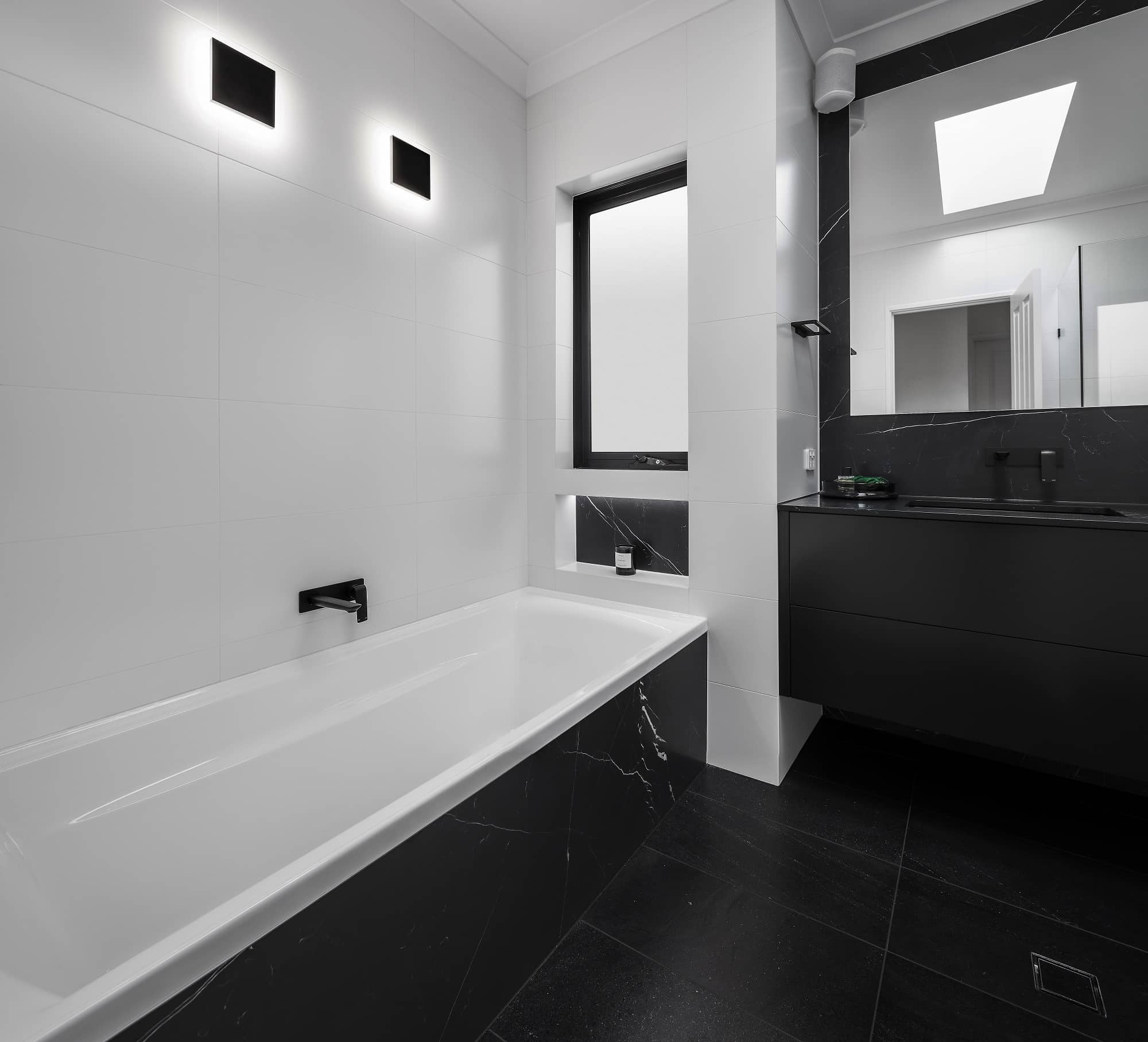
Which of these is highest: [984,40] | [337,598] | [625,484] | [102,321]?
[984,40]

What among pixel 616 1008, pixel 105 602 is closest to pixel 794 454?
pixel 616 1008

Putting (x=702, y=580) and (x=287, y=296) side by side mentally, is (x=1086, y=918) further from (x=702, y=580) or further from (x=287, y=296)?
(x=287, y=296)

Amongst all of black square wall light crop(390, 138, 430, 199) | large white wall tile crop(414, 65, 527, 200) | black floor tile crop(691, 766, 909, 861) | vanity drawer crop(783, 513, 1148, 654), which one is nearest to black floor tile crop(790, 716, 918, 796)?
black floor tile crop(691, 766, 909, 861)

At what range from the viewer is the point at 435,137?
2.12 meters

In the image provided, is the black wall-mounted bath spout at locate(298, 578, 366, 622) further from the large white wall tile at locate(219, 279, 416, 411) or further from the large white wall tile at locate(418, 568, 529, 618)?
the large white wall tile at locate(219, 279, 416, 411)

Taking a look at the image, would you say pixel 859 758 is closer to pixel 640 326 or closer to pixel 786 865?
pixel 786 865

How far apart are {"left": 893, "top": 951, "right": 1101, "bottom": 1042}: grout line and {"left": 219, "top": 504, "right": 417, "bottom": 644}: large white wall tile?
1655mm

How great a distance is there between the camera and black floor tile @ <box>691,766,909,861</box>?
68.7 inches

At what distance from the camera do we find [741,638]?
209cm

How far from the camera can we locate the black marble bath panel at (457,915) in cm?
80

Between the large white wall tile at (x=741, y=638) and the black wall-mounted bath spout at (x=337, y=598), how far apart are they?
3.70 feet

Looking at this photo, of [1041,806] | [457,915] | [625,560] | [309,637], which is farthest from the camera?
[625,560]

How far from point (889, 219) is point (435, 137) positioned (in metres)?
1.66

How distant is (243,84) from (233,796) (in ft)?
5.81
